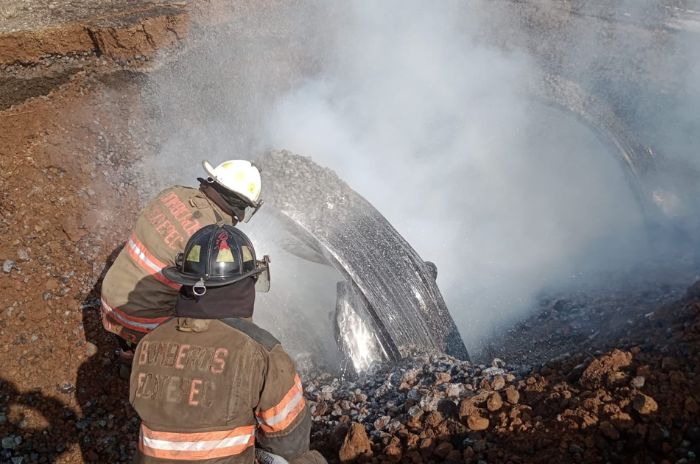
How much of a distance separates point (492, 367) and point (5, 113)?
18.0ft

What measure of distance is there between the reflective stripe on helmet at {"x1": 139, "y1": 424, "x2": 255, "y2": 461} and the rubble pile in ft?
4.40

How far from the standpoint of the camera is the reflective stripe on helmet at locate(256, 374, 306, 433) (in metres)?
2.34

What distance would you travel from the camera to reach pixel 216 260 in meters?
2.41

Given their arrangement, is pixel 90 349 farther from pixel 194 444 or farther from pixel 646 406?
pixel 646 406

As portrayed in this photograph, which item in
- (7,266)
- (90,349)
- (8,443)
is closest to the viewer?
(8,443)

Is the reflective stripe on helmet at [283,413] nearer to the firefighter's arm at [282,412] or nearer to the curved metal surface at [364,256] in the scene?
the firefighter's arm at [282,412]

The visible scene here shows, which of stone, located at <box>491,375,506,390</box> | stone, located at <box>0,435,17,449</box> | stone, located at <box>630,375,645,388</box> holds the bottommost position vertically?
stone, located at <box>0,435,17,449</box>

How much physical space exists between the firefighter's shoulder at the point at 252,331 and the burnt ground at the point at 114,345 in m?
1.47

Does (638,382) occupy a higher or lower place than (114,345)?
higher

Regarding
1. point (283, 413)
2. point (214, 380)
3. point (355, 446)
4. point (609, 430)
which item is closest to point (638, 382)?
point (609, 430)

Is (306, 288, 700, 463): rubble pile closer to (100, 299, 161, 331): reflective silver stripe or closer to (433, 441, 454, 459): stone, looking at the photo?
(433, 441, 454, 459): stone

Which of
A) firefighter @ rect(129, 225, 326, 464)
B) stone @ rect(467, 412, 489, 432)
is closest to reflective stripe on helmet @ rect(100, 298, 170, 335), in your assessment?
firefighter @ rect(129, 225, 326, 464)

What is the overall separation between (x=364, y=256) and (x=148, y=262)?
2.79 meters

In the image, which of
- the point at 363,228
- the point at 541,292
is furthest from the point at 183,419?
the point at 541,292
